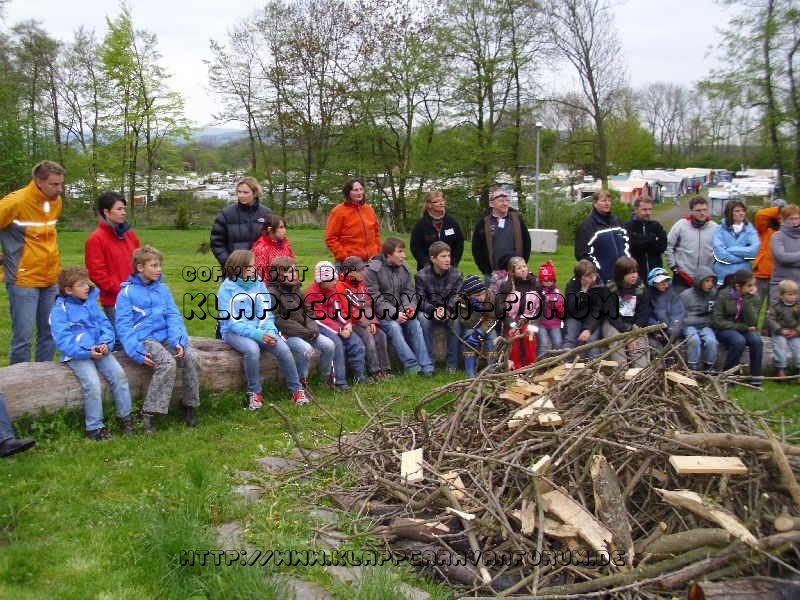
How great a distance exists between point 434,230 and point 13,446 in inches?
194

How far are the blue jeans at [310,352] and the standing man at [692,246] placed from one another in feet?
13.6

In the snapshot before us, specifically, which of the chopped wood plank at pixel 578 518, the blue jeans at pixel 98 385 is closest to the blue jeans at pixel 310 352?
the blue jeans at pixel 98 385

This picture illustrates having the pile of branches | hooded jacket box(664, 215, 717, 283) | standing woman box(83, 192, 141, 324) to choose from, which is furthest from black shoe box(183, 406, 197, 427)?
hooded jacket box(664, 215, 717, 283)

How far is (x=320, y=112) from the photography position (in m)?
30.4

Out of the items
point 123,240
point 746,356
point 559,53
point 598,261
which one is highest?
point 559,53

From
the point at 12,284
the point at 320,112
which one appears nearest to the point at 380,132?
the point at 320,112

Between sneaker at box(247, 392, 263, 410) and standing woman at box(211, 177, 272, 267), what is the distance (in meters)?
1.57

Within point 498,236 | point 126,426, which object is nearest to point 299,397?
point 126,426

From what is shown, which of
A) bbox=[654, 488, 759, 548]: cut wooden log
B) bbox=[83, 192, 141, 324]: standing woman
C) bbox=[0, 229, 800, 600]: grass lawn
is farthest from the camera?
bbox=[83, 192, 141, 324]: standing woman

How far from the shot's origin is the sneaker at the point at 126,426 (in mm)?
5570

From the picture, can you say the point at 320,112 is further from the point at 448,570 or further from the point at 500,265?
the point at 448,570

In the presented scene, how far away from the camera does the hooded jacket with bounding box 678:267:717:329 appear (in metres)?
7.71

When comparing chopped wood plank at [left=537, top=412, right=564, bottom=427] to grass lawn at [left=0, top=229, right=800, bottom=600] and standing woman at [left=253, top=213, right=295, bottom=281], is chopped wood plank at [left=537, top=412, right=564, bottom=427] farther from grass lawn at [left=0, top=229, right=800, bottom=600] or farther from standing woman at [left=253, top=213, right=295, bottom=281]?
standing woman at [left=253, top=213, right=295, bottom=281]

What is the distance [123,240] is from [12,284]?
98cm
